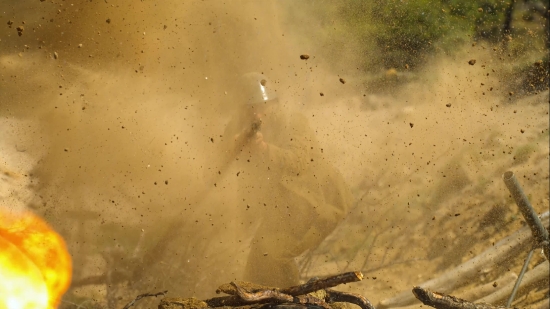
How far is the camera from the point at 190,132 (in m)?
5.73

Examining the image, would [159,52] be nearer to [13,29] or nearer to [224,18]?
[224,18]

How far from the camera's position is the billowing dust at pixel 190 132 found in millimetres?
5387

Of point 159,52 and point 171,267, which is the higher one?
point 159,52

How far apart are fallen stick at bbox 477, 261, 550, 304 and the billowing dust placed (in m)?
0.93

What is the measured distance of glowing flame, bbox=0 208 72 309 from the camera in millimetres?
4793

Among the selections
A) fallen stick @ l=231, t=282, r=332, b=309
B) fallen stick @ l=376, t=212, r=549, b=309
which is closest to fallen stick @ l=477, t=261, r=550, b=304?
fallen stick @ l=376, t=212, r=549, b=309

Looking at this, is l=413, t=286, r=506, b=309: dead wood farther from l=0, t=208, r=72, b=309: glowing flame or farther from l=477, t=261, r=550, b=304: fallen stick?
l=0, t=208, r=72, b=309: glowing flame

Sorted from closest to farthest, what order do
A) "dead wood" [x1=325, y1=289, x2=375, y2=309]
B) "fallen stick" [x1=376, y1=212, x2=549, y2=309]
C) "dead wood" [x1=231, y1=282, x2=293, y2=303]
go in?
1. "dead wood" [x1=231, y1=282, x2=293, y2=303]
2. "dead wood" [x1=325, y1=289, x2=375, y2=309]
3. "fallen stick" [x1=376, y1=212, x2=549, y2=309]

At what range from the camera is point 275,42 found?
20.0ft

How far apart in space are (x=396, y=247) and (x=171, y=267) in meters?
2.99

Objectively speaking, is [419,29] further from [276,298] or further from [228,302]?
[228,302]

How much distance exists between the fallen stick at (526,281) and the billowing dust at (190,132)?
0.93 meters

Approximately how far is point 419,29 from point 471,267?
3.44 m

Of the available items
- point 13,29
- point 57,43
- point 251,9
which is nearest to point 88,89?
point 57,43
